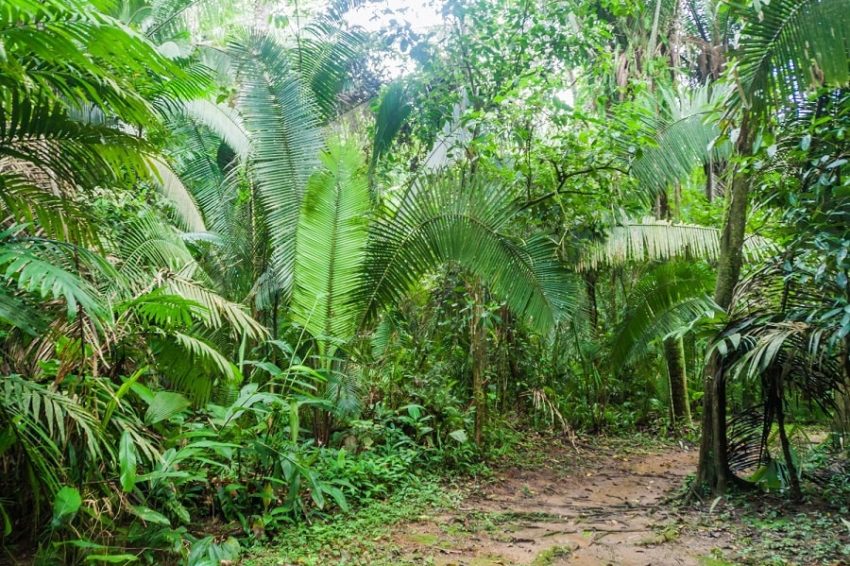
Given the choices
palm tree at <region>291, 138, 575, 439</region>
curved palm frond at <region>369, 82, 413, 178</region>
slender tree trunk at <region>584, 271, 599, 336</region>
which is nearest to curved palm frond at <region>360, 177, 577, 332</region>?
palm tree at <region>291, 138, 575, 439</region>

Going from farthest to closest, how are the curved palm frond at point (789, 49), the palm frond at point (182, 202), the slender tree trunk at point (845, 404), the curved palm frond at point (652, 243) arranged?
the curved palm frond at point (652, 243), the palm frond at point (182, 202), the slender tree trunk at point (845, 404), the curved palm frond at point (789, 49)

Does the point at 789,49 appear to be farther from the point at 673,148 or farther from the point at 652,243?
the point at 652,243

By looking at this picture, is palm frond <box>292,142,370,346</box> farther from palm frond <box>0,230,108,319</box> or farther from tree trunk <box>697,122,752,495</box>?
tree trunk <box>697,122,752,495</box>

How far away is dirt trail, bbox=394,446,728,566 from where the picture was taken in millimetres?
3682

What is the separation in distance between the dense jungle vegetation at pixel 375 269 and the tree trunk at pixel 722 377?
0.8 inches

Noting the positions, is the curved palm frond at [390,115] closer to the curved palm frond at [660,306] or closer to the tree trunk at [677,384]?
the curved palm frond at [660,306]

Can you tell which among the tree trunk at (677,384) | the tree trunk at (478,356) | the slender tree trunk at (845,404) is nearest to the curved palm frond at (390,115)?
the tree trunk at (478,356)

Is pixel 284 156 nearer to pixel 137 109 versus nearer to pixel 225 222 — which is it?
pixel 225 222

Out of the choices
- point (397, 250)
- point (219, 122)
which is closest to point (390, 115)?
point (397, 250)

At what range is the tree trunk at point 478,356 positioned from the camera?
6.16m

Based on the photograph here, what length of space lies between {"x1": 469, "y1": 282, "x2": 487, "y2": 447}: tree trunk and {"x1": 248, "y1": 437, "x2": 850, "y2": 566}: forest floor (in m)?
0.58

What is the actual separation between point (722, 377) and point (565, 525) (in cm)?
156

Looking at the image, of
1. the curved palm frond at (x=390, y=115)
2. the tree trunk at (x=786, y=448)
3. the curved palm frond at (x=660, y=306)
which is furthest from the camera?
the curved palm frond at (x=660, y=306)

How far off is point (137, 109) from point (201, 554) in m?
2.25
